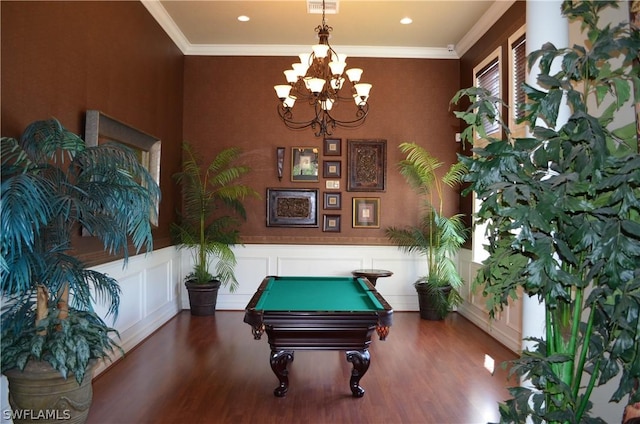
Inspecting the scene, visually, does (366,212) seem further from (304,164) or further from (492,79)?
(492,79)

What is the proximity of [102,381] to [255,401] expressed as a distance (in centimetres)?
137

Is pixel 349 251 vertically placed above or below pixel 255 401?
above

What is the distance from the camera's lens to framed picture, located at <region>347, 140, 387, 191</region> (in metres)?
6.65

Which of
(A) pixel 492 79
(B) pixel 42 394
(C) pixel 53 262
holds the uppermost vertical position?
(A) pixel 492 79

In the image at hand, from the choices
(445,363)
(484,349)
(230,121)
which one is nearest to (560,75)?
(445,363)

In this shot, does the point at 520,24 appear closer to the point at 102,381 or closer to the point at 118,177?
the point at 118,177

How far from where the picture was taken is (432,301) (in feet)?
19.9

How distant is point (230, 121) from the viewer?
22.0 ft

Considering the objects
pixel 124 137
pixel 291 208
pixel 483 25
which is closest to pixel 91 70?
pixel 124 137

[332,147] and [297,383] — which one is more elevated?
[332,147]

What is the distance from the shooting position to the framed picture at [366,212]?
6.67m

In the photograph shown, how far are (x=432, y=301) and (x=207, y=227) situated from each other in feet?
10.5

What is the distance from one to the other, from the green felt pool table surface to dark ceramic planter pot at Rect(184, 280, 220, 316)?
1829 mm

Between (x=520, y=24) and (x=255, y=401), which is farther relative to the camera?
(x=520, y=24)
